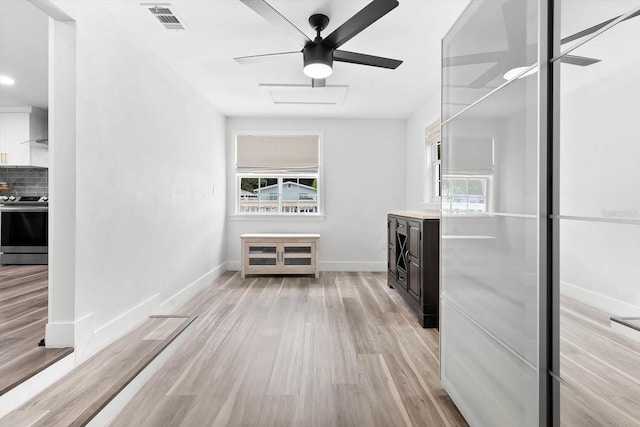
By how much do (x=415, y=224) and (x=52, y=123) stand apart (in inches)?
118

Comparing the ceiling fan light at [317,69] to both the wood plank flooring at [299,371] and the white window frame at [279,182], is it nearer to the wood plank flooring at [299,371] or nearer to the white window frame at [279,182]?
the wood plank flooring at [299,371]

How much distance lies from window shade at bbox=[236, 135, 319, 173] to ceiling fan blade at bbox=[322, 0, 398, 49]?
124 inches

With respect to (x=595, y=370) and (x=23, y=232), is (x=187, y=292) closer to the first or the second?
(x=23, y=232)

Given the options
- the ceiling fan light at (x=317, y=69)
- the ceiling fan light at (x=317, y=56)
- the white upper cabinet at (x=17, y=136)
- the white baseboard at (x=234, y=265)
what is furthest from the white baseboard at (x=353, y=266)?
the white upper cabinet at (x=17, y=136)

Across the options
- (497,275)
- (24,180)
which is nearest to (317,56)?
(497,275)

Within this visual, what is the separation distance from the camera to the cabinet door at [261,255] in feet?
16.8

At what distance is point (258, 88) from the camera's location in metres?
4.22

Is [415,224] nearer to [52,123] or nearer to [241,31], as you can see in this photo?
[241,31]

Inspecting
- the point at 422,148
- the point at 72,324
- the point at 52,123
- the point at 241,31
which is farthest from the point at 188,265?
the point at 422,148

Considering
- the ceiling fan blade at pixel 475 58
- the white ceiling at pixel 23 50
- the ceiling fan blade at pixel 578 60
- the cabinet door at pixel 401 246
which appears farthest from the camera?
the cabinet door at pixel 401 246

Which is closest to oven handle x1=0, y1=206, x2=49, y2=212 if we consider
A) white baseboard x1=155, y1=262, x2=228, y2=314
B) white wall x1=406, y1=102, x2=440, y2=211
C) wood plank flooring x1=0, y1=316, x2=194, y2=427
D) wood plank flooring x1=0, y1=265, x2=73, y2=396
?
wood plank flooring x1=0, y1=265, x2=73, y2=396

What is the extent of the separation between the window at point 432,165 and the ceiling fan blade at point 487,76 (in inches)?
107

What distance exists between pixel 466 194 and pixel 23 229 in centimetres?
563

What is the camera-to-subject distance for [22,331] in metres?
2.28
